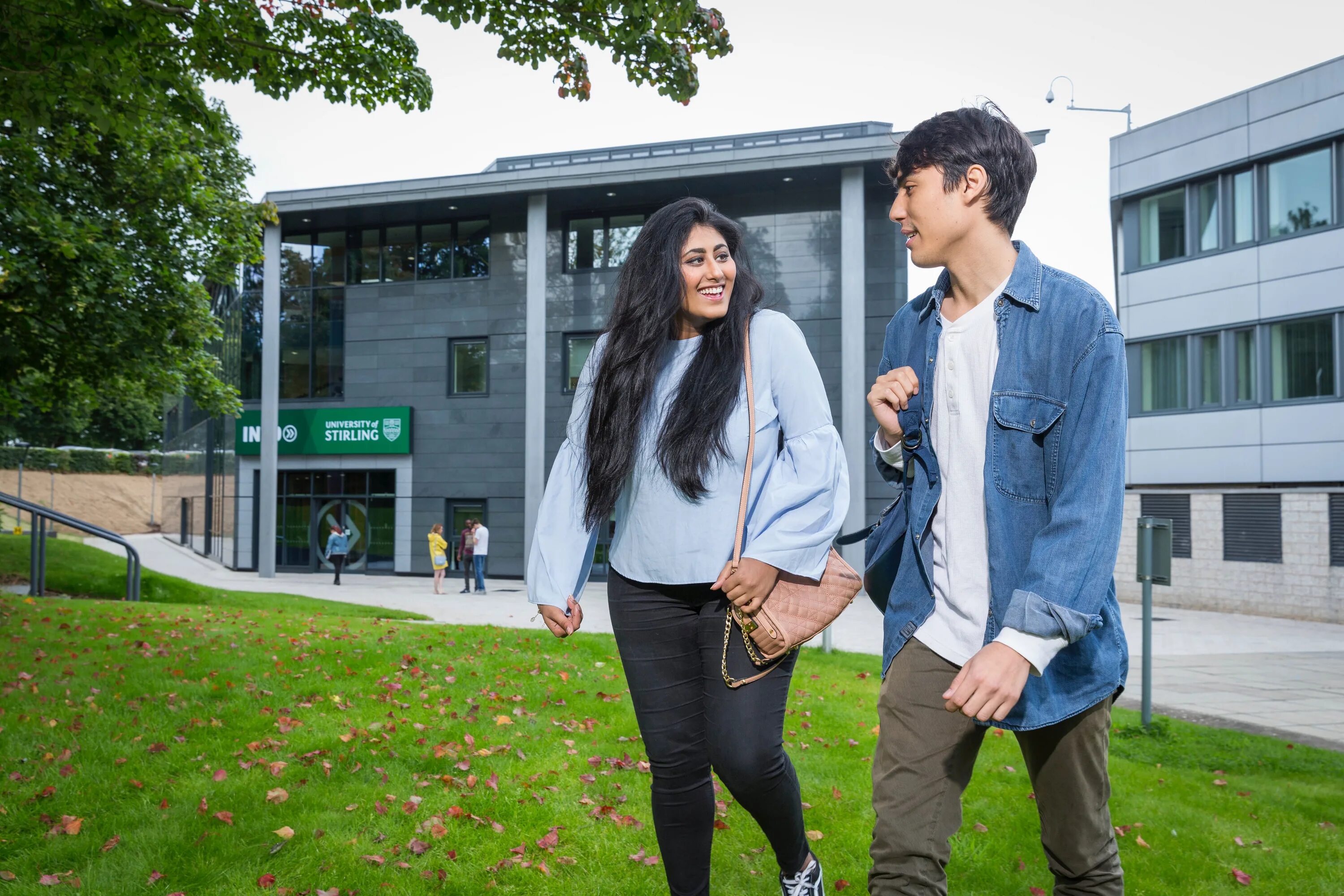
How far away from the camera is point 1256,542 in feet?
67.1

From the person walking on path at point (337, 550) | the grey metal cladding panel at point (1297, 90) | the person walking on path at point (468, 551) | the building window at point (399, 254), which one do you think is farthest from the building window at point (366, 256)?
the grey metal cladding panel at point (1297, 90)

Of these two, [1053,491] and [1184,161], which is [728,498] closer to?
[1053,491]

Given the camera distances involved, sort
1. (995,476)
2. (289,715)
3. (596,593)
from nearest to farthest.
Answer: (995,476) → (289,715) → (596,593)

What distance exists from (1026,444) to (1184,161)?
24.1 meters

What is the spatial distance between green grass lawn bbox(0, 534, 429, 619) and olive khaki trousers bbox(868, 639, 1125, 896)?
46.2 feet

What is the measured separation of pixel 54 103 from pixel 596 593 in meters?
18.8

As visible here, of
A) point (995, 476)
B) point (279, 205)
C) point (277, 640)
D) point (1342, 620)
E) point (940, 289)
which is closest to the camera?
point (995, 476)

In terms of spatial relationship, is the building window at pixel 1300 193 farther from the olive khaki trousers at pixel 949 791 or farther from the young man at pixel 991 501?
the olive khaki trousers at pixel 949 791

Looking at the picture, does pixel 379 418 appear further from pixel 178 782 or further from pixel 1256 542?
pixel 178 782

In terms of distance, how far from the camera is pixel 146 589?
699 inches

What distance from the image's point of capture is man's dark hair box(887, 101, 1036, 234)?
7.72 ft

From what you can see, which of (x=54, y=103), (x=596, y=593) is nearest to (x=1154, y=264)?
(x=596, y=593)

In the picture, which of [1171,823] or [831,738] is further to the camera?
[831,738]

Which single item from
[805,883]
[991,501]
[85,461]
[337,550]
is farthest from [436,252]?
[85,461]
